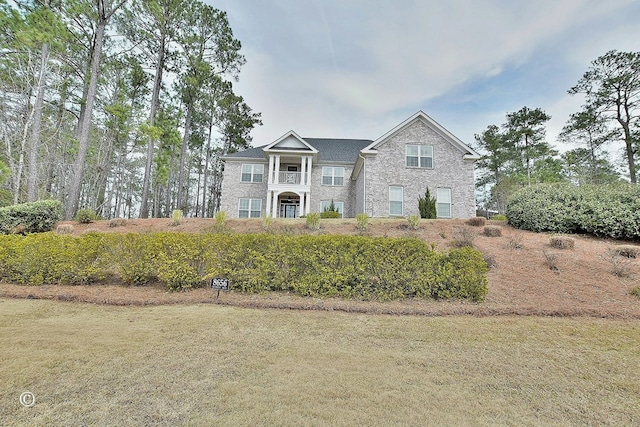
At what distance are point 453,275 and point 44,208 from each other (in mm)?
15128

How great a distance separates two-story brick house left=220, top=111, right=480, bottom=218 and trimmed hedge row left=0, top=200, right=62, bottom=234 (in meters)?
9.66

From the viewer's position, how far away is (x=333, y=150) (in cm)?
2291

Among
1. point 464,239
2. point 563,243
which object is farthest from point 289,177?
point 563,243

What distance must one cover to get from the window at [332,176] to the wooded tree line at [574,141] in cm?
1594

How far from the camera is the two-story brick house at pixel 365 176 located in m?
17.1

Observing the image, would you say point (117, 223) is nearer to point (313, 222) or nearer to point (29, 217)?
point (29, 217)

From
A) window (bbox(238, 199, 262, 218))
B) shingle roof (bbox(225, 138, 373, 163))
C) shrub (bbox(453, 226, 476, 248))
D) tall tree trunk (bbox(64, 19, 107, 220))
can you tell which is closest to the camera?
shrub (bbox(453, 226, 476, 248))

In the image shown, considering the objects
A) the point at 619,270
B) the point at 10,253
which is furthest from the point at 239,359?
the point at 619,270

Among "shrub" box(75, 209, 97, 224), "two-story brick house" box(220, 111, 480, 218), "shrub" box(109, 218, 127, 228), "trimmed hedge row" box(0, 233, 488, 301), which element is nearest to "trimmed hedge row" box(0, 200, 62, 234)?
"shrub" box(75, 209, 97, 224)

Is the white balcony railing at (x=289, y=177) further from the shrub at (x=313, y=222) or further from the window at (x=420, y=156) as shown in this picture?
the shrub at (x=313, y=222)

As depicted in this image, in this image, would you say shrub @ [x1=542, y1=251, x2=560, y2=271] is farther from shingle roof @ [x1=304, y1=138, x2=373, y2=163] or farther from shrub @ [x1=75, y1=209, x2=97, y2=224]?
shrub @ [x1=75, y1=209, x2=97, y2=224]

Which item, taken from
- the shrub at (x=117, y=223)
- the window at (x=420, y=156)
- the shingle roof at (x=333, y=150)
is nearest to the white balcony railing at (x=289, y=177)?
the shingle roof at (x=333, y=150)

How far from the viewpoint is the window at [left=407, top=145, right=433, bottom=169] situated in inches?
686

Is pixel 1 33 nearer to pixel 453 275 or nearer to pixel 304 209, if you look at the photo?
pixel 304 209
